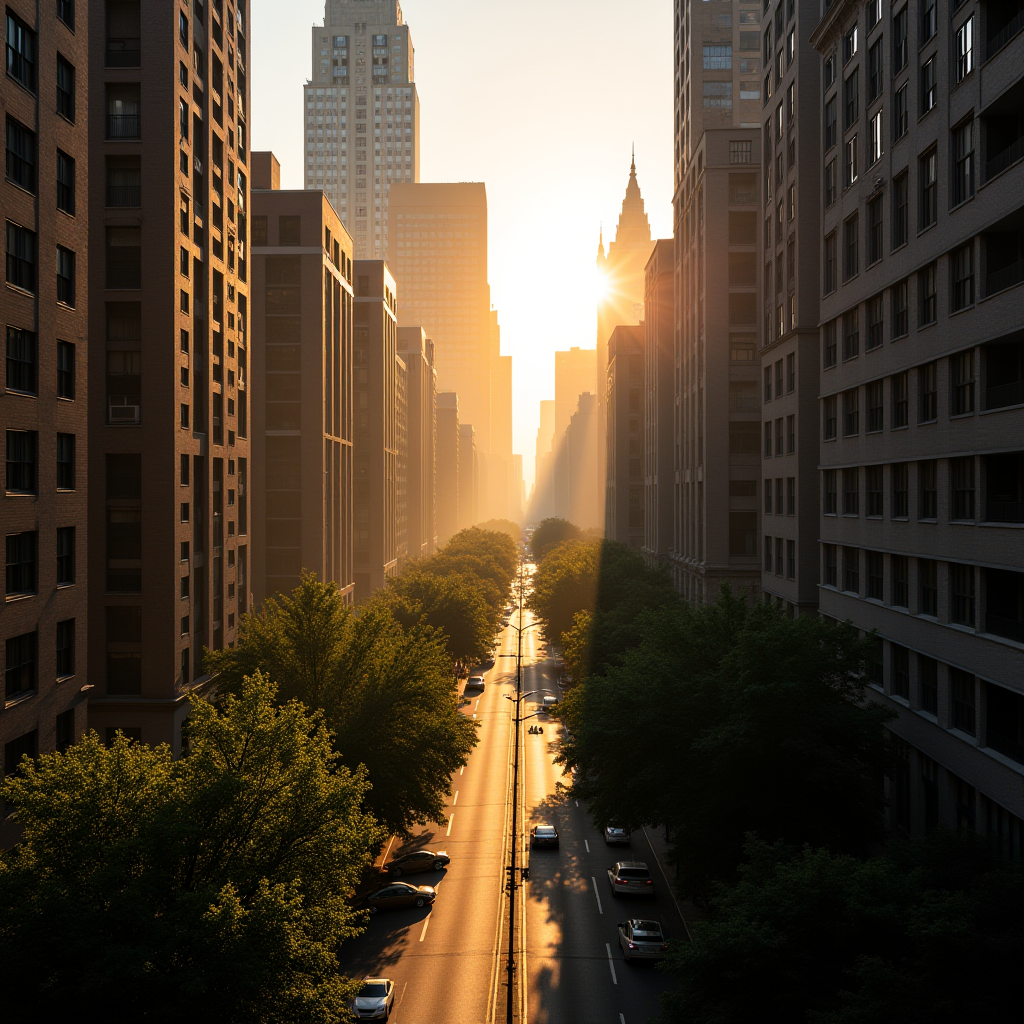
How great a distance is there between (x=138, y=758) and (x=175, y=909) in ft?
17.0

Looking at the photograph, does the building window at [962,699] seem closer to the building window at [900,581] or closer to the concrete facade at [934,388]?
the concrete facade at [934,388]

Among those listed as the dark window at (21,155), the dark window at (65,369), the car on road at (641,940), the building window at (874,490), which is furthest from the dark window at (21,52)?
the building window at (874,490)

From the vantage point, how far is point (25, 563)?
31875 millimetres

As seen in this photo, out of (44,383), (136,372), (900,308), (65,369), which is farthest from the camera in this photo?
(136,372)

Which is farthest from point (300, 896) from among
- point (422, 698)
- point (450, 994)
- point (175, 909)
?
point (422, 698)

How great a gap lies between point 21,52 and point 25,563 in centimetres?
1829

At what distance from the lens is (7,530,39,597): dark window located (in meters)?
30.9

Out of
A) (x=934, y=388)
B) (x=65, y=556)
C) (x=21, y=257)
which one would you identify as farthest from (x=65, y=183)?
(x=934, y=388)

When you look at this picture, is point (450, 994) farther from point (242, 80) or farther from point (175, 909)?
point (242, 80)

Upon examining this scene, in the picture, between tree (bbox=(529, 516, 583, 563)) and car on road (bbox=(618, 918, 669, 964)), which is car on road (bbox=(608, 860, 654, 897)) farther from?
tree (bbox=(529, 516, 583, 563))

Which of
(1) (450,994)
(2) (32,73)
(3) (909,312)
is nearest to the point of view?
(1) (450,994)

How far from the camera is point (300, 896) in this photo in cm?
2102

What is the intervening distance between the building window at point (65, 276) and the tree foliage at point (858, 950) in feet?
104

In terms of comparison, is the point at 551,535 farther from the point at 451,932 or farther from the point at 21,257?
the point at 21,257
